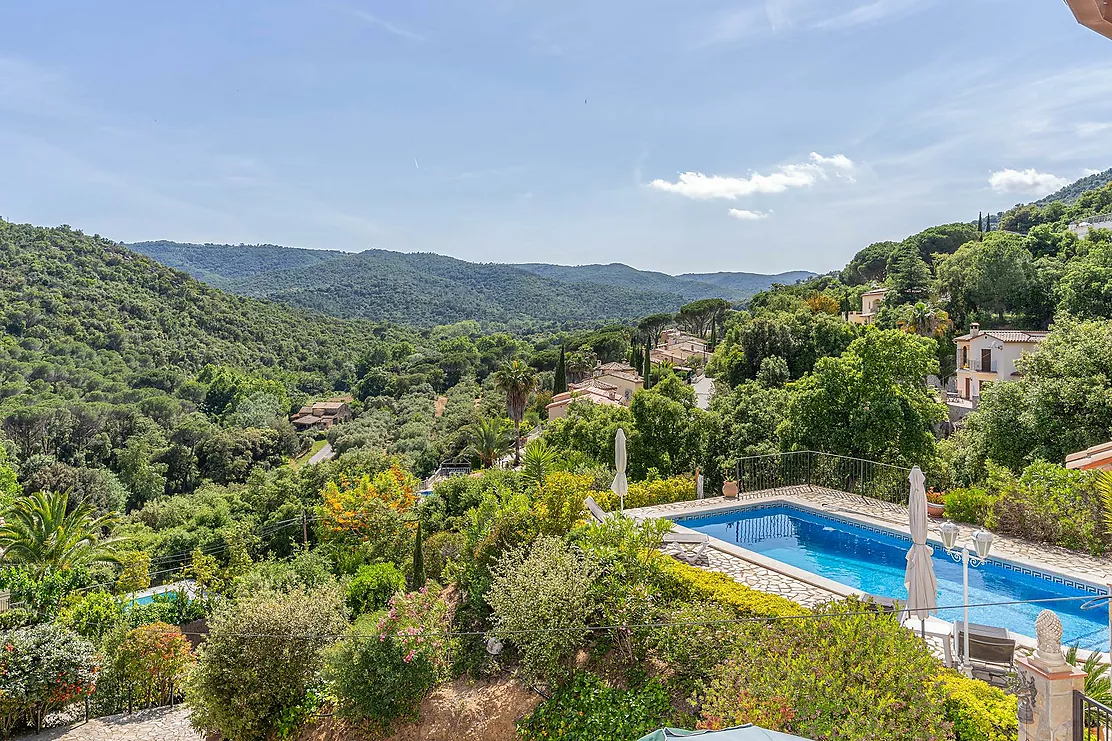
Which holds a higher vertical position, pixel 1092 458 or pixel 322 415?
pixel 1092 458

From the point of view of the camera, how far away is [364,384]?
255ft

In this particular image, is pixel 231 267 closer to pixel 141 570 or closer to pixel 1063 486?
pixel 141 570

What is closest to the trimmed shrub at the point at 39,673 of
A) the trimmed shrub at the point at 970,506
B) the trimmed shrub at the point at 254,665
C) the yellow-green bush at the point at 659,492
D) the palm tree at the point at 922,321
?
the trimmed shrub at the point at 254,665

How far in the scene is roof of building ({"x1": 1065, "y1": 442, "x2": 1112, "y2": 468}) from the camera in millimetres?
10164

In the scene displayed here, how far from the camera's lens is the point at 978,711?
5.23m

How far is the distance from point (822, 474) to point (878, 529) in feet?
12.0

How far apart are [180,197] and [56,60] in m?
19.6

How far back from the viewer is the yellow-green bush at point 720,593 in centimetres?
697

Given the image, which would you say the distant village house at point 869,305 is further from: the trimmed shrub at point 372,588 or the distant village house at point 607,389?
the trimmed shrub at point 372,588

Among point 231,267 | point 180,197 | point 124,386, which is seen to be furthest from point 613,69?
point 231,267

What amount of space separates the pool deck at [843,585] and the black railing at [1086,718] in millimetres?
1861

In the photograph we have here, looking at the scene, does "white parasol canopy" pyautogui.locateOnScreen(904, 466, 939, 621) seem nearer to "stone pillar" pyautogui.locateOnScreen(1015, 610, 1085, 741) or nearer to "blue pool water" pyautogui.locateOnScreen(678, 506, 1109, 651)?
"blue pool water" pyautogui.locateOnScreen(678, 506, 1109, 651)

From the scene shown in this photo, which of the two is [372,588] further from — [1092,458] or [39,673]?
[1092,458]

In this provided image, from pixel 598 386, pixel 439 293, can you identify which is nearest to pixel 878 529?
pixel 598 386
